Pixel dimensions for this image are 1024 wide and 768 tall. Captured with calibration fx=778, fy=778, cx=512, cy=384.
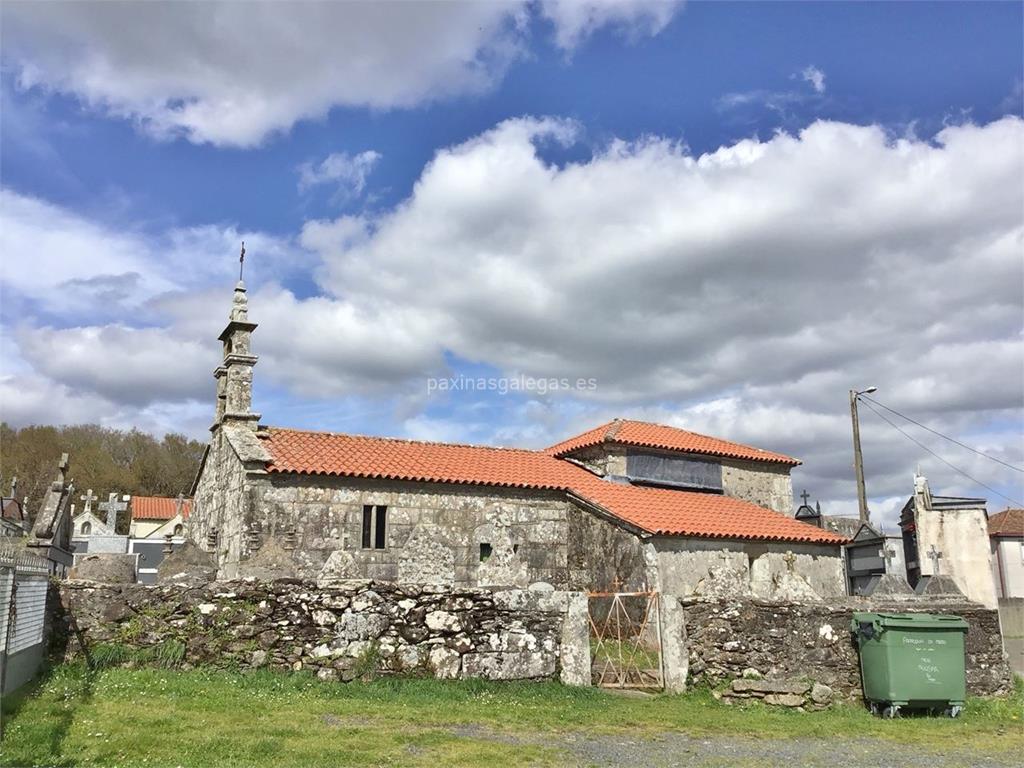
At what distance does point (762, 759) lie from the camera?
7.41 metres

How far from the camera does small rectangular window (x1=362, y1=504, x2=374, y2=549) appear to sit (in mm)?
17969

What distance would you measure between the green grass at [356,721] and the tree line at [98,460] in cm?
5767

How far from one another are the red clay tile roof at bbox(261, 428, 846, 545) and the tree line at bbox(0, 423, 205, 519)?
48387 millimetres

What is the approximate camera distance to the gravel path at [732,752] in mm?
7180

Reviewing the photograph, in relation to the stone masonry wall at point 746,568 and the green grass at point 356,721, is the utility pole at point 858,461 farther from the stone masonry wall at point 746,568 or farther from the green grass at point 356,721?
the green grass at point 356,721

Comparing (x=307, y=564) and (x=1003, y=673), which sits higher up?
(x=307, y=564)

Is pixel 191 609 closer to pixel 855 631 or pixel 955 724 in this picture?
pixel 855 631

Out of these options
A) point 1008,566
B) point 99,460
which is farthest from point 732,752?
point 99,460

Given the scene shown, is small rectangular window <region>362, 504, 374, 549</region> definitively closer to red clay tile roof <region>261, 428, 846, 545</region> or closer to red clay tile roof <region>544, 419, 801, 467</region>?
red clay tile roof <region>261, 428, 846, 545</region>

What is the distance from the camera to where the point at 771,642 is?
1062 cm

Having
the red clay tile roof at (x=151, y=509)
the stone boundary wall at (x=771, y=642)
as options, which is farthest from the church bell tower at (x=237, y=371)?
the red clay tile roof at (x=151, y=509)

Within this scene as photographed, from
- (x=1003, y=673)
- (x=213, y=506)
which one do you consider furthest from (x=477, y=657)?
(x=213, y=506)

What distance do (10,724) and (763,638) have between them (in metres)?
8.71

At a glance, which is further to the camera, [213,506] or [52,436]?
[52,436]
